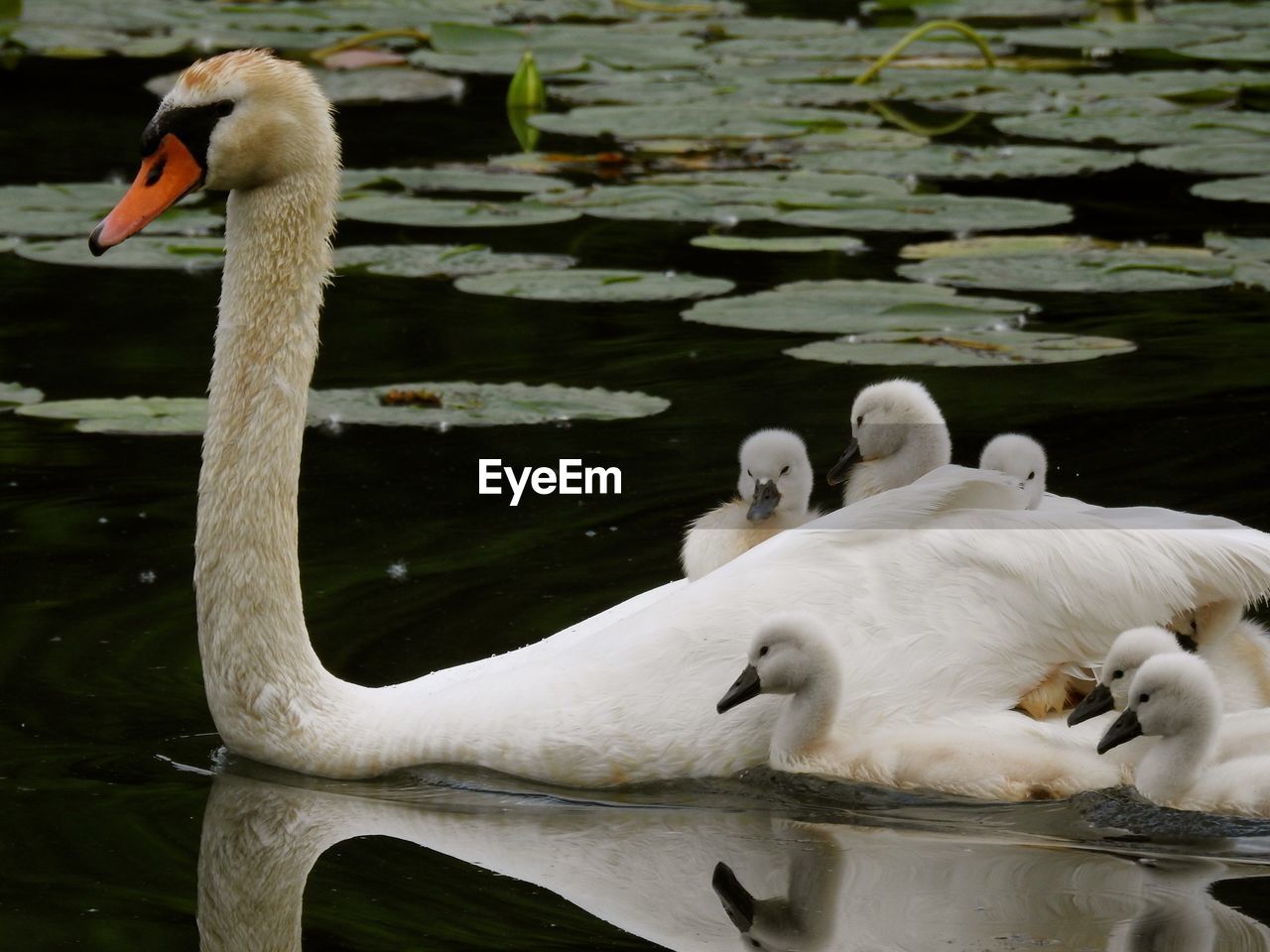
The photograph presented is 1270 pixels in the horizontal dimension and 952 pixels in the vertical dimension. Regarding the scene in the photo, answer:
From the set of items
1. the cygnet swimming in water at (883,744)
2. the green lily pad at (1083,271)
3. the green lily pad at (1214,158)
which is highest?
the green lily pad at (1214,158)

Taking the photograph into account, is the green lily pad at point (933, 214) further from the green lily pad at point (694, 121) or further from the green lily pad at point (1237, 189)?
the green lily pad at point (694, 121)

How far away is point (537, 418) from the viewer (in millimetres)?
7000

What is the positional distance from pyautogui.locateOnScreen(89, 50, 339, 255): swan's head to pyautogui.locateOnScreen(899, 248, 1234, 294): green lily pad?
402cm

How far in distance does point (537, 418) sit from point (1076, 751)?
2.84 meters

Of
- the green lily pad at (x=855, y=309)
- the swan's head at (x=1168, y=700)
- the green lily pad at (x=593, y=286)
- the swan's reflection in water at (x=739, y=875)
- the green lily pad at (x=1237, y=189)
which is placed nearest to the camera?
the swan's reflection in water at (x=739, y=875)

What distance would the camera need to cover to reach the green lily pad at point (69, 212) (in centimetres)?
944

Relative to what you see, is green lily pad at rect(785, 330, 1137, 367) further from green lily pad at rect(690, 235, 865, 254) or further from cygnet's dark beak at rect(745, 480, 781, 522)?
cygnet's dark beak at rect(745, 480, 781, 522)

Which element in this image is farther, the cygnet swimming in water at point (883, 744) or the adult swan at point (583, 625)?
the adult swan at point (583, 625)

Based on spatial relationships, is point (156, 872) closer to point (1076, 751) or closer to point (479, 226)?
point (1076, 751)

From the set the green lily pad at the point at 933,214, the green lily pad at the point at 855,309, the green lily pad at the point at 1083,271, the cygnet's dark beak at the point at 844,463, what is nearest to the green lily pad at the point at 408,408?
the green lily pad at the point at 855,309

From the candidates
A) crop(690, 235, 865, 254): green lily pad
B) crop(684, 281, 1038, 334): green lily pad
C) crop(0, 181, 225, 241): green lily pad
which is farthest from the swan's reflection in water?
crop(0, 181, 225, 241): green lily pad

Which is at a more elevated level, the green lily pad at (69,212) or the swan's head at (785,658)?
the swan's head at (785,658)

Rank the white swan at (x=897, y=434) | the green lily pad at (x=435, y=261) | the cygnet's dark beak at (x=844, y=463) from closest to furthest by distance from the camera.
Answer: the white swan at (x=897, y=434) < the cygnet's dark beak at (x=844, y=463) < the green lily pad at (x=435, y=261)

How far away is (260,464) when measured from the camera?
16.0 feet
